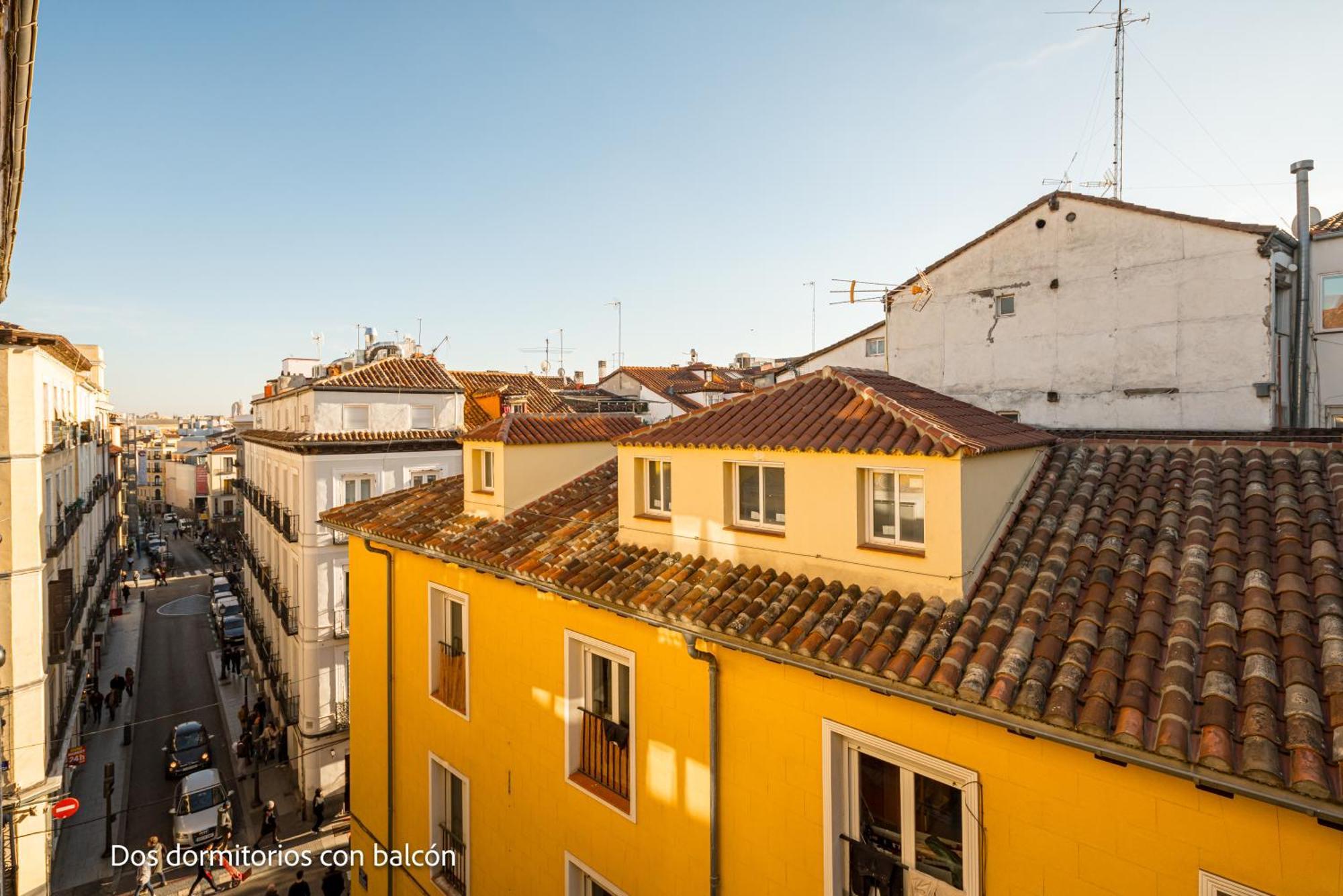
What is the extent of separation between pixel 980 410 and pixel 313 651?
61.3 ft

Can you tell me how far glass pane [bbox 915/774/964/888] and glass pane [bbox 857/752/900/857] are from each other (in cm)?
17

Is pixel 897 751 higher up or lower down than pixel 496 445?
lower down

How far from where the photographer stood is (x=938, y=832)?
480 centimetres

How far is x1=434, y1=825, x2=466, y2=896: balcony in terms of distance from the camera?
9.30m

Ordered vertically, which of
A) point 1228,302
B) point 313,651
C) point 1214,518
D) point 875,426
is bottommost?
point 313,651

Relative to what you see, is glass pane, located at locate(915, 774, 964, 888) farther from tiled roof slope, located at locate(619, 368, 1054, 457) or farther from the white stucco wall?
the white stucco wall

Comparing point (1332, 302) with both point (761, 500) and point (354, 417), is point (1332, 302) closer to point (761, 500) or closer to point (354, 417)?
point (761, 500)

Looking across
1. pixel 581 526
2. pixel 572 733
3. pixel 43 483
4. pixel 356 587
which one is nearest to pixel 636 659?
pixel 572 733

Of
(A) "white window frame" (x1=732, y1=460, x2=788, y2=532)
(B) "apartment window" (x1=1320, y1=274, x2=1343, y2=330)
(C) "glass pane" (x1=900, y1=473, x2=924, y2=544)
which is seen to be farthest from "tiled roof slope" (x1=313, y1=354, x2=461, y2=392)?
(B) "apartment window" (x1=1320, y1=274, x2=1343, y2=330)

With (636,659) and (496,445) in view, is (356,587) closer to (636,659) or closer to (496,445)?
(496,445)

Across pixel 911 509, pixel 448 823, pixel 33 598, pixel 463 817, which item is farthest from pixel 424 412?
pixel 911 509

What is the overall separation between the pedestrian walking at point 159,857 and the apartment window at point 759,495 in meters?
17.2

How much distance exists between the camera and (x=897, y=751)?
15.9 feet

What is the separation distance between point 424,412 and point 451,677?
41.3 feet
